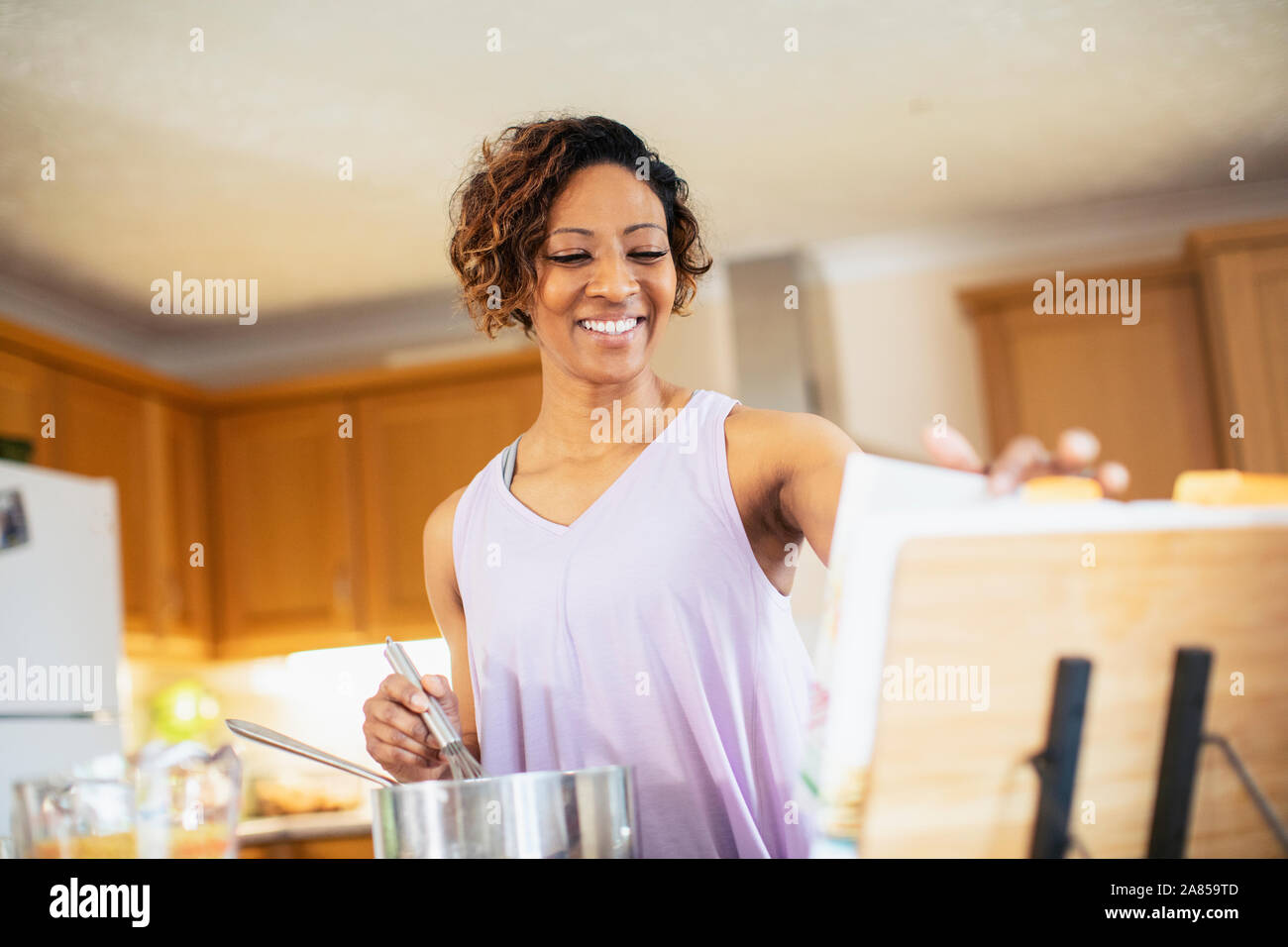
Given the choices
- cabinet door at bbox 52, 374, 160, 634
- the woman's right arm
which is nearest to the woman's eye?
the woman's right arm

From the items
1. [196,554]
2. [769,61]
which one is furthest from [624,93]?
[196,554]

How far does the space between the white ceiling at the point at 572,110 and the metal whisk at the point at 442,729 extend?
145 centimetres

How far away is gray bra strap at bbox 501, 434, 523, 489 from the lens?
0.83 m

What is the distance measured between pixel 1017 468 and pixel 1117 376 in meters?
2.46

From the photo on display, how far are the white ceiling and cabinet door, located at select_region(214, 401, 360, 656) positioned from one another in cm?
44

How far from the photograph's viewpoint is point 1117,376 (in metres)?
2.70

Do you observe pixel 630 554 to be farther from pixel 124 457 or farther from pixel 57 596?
pixel 124 457

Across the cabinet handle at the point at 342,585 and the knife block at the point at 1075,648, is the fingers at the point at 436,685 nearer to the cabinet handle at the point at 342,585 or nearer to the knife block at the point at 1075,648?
the knife block at the point at 1075,648

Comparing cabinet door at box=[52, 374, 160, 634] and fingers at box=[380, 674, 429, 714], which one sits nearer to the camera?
fingers at box=[380, 674, 429, 714]

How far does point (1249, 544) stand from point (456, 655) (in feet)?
1.96

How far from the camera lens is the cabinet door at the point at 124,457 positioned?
9.11 ft

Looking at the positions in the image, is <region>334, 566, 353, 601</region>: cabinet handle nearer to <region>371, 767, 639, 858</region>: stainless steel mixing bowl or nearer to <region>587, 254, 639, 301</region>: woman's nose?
<region>587, 254, 639, 301</region>: woman's nose

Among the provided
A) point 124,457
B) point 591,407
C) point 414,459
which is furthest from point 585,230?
point 124,457
